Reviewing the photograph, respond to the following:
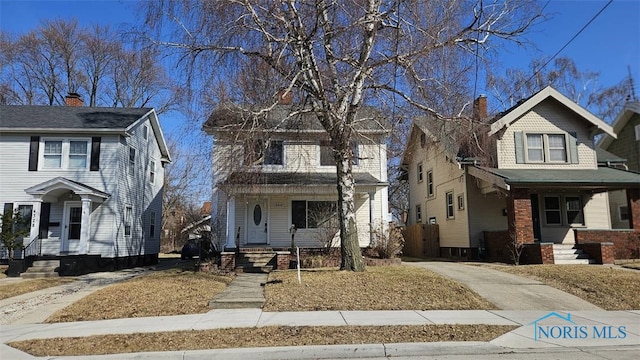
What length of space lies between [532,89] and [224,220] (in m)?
24.5

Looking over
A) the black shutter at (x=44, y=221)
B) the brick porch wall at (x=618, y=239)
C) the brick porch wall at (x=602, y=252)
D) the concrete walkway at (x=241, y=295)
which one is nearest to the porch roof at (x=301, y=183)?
the concrete walkway at (x=241, y=295)

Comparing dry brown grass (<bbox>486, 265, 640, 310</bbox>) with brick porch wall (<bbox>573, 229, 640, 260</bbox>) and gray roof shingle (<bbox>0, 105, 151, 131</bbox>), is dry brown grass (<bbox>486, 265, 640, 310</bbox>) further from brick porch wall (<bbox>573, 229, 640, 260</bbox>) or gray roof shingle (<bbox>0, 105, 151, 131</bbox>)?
gray roof shingle (<bbox>0, 105, 151, 131</bbox>)

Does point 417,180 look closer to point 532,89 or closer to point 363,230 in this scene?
point 363,230

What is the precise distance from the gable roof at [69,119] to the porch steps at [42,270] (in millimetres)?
5546

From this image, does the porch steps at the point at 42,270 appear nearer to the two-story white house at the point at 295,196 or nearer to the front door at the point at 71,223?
the front door at the point at 71,223

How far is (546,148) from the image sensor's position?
1856 cm

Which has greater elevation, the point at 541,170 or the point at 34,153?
the point at 34,153

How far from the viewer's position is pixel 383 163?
19406 millimetres

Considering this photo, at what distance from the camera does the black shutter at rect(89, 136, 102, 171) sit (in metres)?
18.9

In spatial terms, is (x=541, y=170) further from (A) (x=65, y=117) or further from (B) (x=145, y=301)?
(A) (x=65, y=117)

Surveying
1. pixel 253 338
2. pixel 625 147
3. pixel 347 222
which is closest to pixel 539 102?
pixel 625 147

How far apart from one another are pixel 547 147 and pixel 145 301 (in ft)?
54.6

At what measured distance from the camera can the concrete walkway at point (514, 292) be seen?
963cm

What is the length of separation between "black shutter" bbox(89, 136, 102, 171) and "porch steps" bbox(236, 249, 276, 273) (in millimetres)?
7601
